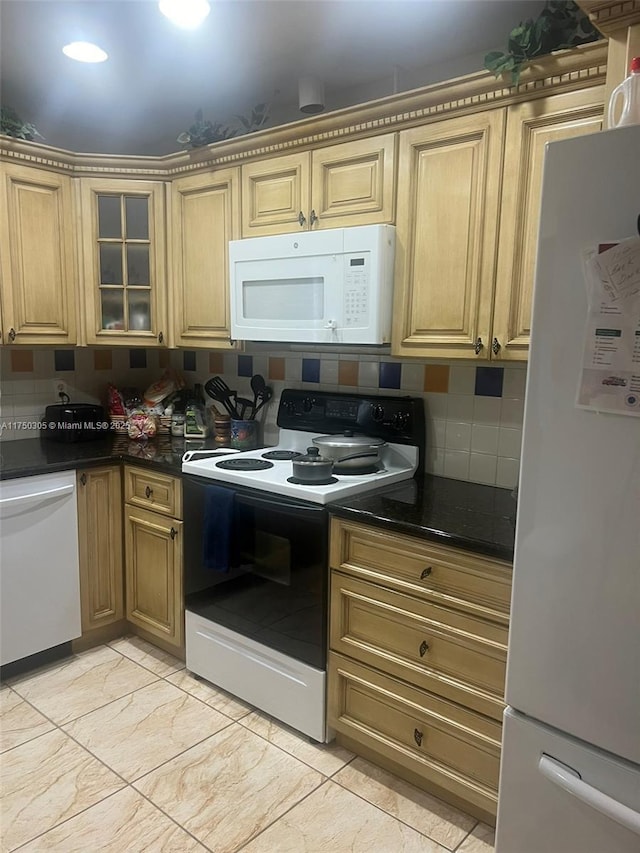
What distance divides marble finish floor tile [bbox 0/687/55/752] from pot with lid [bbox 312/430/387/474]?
140 centimetres

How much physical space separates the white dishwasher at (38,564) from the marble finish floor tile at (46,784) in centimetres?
Answer: 45

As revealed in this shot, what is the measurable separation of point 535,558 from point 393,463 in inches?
47.0

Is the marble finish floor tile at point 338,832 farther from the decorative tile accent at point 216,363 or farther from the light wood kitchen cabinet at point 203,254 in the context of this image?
the decorative tile accent at point 216,363

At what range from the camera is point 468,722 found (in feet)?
5.48

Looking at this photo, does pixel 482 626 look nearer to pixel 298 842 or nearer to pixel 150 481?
pixel 298 842

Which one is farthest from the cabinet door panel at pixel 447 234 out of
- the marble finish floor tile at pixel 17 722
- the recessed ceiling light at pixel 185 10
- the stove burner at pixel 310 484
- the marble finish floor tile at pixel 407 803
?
the marble finish floor tile at pixel 17 722

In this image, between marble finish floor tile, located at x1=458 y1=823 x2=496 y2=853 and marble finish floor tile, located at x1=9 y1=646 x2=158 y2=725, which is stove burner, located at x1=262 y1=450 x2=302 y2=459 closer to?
marble finish floor tile, located at x1=9 y1=646 x2=158 y2=725

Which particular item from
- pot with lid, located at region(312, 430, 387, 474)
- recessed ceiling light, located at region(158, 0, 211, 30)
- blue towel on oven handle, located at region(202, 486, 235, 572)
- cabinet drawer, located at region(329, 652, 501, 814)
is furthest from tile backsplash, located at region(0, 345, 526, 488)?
recessed ceiling light, located at region(158, 0, 211, 30)

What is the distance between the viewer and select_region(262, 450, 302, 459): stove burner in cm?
247

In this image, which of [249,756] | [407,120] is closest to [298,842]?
[249,756]

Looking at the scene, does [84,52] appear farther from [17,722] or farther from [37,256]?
[17,722]

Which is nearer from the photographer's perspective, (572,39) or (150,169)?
(572,39)

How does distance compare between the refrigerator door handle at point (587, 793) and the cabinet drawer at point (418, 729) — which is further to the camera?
the cabinet drawer at point (418, 729)

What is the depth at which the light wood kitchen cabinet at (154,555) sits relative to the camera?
7.98ft
